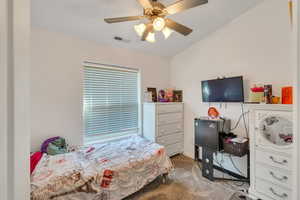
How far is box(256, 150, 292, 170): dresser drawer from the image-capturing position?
1.65 metres

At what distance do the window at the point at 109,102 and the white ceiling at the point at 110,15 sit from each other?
60 cm

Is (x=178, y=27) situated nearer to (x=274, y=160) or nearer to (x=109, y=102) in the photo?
(x=109, y=102)

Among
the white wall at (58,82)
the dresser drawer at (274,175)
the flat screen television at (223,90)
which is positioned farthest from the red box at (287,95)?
the white wall at (58,82)

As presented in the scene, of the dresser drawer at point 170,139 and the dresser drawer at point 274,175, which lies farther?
the dresser drawer at point 170,139

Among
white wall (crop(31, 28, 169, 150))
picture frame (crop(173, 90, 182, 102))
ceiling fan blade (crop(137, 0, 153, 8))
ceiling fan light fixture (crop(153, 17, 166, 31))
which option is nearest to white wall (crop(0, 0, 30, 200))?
ceiling fan blade (crop(137, 0, 153, 8))

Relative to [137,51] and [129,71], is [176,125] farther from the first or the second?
[137,51]

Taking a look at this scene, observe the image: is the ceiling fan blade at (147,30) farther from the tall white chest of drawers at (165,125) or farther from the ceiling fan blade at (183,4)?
the tall white chest of drawers at (165,125)

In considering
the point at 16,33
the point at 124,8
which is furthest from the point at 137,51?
the point at 16,33

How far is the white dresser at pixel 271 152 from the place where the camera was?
5.46 ft

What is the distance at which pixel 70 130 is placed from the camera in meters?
2.46

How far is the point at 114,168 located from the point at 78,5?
84.1 inches

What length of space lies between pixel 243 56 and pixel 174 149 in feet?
7.56

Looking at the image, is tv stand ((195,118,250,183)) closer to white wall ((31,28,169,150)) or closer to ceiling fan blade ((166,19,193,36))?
ceiling fan blade ((166,19,193,36))

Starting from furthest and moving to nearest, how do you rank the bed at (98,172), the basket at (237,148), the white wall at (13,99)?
the basket at (237,148)
the bed at (98,172)
the white wall at (13,99)
